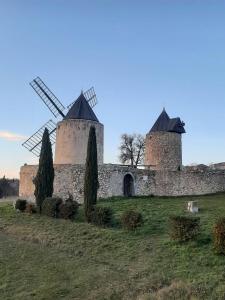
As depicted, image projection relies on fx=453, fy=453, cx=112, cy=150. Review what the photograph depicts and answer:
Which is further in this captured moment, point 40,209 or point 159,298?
point 40,209

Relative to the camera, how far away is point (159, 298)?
11.4 m

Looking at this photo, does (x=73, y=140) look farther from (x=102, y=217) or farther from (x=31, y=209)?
(x=102, y=217)

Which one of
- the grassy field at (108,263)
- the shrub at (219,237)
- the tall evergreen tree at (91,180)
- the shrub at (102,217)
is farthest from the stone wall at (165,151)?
the shrub at (219,237)

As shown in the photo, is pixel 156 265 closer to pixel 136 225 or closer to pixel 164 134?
pixel 136 225

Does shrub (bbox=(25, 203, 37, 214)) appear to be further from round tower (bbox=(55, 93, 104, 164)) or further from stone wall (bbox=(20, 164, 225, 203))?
round tower (bbox=(55, 93, 104, 164))

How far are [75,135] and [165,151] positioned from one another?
23.0 ft

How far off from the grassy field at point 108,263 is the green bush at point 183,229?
342 millimetres

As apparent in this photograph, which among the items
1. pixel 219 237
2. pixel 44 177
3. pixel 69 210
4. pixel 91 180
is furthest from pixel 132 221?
pixel 44 177

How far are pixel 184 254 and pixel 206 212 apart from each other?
708cm

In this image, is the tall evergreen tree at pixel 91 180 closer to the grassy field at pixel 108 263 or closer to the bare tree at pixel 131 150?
the grassy field at pixel 108 263

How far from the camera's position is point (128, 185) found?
3075 cm

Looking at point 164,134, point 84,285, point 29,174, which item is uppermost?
point 164,134

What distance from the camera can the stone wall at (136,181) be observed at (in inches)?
1123

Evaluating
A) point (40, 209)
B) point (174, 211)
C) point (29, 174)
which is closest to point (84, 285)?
point (174, 211)
